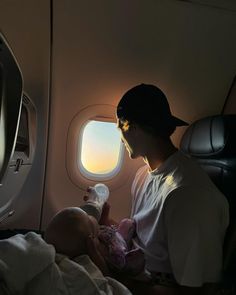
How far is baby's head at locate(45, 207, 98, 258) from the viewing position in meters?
1.24

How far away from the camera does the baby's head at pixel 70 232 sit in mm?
1244

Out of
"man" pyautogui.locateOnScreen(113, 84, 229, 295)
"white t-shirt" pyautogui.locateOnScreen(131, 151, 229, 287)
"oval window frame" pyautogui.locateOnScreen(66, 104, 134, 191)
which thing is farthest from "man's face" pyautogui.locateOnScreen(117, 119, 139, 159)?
"oval window frame" pyautogui.locateOnScreen(66, 104, 134, 191)

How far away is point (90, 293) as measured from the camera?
0.94 meters

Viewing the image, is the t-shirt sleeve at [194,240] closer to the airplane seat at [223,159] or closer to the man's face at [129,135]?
the airplane seat at [223,159]

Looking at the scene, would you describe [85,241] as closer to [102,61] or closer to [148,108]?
[148,108]

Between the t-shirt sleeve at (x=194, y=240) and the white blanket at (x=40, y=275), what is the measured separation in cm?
35

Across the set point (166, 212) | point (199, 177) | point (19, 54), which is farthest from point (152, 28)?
point (166, 212)

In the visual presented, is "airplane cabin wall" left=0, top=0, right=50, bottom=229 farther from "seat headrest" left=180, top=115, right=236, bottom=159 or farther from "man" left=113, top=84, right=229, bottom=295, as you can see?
"seat headrest" left=180, top=115, right=236, bottom=159

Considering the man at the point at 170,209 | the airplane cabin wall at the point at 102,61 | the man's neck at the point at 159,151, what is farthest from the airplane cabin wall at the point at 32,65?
the man's neck at the point at 159,151

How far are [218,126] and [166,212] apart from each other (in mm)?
626

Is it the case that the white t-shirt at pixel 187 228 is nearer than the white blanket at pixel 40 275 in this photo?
No

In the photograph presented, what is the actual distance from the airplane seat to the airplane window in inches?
24.0

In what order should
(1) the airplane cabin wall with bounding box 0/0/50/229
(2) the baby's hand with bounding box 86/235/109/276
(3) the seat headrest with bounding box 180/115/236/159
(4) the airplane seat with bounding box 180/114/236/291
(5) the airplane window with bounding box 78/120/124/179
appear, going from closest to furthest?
(2) the baby's hand with bounding box 86/235/109/276 → (4) the airplane seat with bounding box 180/114/236/291 → (3) the seat headrest with bounding box 180/115/236/159 → (1) the airplane cabin wall with bounding box 0/0/50/229 → (5) the airplane window with bounding box 78/120/124/179

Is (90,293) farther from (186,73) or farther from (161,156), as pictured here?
(186,73)
